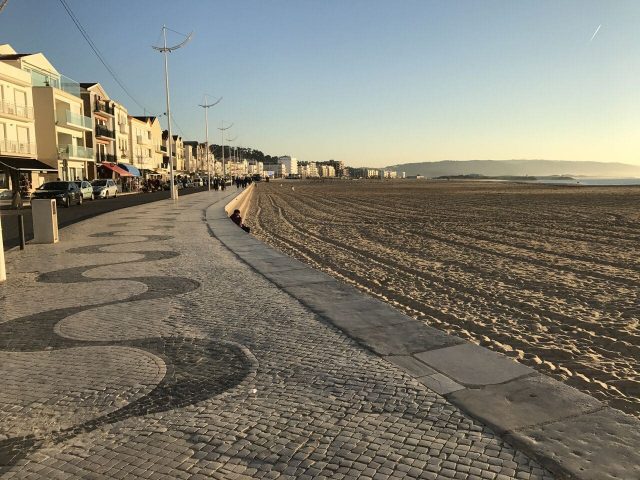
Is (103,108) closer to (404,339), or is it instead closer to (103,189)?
(103,189)

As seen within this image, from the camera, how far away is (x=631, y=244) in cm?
1233

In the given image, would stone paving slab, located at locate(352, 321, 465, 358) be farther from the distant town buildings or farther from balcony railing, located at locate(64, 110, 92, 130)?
balcony railing, located at locate(64, 110, 92, 130)

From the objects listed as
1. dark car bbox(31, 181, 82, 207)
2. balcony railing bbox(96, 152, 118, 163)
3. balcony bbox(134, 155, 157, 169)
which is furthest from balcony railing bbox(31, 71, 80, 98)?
balcony bbox(134, 155, 157, 169)

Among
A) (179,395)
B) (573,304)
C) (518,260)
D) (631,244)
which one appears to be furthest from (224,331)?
(631,244)

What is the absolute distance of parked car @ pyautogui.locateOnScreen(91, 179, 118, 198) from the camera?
37372 mm

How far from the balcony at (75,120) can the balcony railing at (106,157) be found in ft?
18.2

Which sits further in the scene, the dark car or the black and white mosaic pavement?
the dark car

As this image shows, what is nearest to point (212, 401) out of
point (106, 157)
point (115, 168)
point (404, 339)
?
point (404, 339)

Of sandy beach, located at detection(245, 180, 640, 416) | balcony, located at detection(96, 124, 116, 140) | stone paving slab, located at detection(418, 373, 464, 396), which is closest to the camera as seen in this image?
stone paving slab, located at detection(418, 373, 464, 396)

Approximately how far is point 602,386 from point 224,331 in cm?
328

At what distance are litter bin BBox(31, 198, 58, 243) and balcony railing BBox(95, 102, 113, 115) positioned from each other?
47098 mm

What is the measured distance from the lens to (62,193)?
27328 mm

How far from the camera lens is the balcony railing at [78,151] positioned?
4289 cm

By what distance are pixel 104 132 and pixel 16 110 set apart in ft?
66.6
